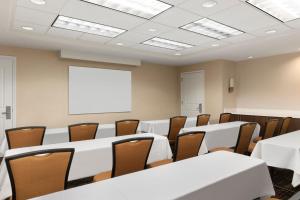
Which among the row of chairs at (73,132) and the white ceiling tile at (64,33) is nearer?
the row of chairs at (73,132)

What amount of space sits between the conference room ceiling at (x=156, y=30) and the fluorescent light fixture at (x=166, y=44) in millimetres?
22

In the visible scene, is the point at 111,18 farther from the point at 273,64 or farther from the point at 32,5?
the point at 273,64

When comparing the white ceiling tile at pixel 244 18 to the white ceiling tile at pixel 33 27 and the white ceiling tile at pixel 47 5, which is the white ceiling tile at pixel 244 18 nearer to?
the white ceiling tile at pixel 47 5

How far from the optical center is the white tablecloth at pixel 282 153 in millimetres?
2385

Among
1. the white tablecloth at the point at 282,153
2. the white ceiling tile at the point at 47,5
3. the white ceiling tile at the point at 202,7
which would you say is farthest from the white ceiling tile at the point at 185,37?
the white tablecloth at the point at 282,153

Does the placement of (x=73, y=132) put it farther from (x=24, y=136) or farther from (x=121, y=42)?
(x=121, y=42)

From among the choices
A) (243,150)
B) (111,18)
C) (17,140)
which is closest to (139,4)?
(111,18)

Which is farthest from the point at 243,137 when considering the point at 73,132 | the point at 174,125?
the point at 73,132

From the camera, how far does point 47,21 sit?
3344 mm

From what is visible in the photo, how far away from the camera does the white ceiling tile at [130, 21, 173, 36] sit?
3.48 m

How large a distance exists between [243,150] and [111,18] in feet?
9.97

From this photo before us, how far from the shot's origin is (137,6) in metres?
2.83

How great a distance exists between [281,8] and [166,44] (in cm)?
249

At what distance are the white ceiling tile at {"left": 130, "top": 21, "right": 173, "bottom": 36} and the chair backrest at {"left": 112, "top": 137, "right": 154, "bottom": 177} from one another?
2.17 m
